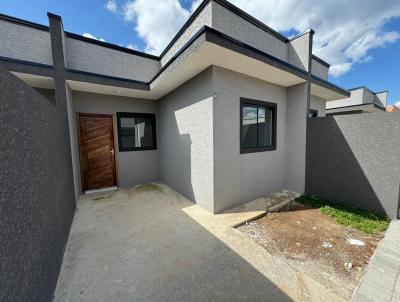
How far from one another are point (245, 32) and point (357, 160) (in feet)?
12.1

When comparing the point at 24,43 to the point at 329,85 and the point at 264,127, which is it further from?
the point at 329,85

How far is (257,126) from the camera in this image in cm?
402

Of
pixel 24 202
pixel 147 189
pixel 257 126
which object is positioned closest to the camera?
pixel 24 202

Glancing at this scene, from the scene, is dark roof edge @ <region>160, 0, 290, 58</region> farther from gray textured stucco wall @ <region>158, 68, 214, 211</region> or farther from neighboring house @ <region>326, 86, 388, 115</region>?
neighboring house @ <region>326, 86, 388, 115</region>

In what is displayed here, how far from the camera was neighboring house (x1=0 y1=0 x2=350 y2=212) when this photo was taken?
3.19 metres

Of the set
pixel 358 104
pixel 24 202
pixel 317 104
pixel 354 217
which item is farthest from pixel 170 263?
pixel 358 104

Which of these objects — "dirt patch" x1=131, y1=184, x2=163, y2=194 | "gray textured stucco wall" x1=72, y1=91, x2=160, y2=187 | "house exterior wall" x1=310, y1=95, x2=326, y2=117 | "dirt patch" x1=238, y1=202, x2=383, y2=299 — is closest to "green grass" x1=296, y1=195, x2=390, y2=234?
"dirt patch" x1=238, y1=202, x2=383, y2=299

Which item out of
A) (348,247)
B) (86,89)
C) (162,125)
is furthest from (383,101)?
(86,89)

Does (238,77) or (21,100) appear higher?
(238,77)

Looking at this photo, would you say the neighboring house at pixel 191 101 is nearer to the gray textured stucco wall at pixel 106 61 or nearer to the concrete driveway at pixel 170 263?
the gray textured stucco wall at pixel 106 61

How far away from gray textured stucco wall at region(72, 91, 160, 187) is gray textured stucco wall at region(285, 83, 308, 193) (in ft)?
13.1

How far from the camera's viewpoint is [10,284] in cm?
88

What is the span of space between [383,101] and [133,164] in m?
13.8

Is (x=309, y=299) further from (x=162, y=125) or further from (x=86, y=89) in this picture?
(x=86, y=89)
